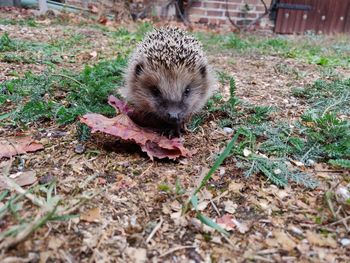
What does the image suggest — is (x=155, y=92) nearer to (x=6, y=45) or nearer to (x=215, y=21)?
(x=6, y=45)

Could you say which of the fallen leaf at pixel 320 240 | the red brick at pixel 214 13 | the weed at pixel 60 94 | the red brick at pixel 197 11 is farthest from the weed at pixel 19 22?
the fallen leaf at pixel 320 240

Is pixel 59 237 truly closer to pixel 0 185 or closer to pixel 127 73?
pixel 0 185

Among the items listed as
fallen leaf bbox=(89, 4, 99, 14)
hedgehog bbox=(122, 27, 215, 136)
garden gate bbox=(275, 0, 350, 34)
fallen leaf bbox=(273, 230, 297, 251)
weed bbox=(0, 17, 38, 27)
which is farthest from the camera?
garden gate bbox=(275, 0, 350, 34)

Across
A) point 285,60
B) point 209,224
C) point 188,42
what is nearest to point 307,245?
point 209,224

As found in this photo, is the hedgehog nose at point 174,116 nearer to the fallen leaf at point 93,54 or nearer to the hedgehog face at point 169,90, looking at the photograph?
the hedgehog face at point 169,90

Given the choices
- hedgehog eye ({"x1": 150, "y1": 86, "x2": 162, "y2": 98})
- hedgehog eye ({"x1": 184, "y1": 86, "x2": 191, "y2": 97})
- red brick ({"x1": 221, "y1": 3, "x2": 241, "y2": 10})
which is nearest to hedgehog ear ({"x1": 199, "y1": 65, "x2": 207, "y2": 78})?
hedgehog eye ({"x1": 184, "y1": 86, "x2": 191, "y2": 97})

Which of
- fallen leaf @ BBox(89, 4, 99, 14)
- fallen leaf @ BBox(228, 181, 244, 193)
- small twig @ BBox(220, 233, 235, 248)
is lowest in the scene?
small twig @ BBox(220, 233, 235, 248)

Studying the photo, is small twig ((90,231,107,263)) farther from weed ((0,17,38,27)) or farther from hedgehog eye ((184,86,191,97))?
weed ((0,17,38,27))
